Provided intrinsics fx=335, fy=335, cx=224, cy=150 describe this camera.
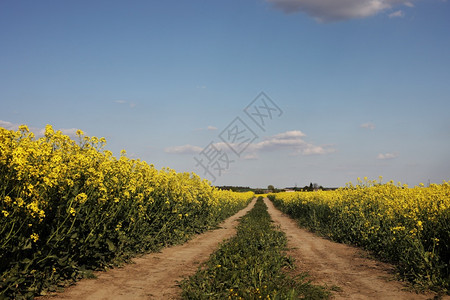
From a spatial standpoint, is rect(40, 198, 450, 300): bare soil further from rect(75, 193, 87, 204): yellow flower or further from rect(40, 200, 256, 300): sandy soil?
rect(75, 193, 87, 204): yellow flower

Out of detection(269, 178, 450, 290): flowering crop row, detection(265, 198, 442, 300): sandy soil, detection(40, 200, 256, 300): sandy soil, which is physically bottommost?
detection(40, 200, 256, 300): sandy soil

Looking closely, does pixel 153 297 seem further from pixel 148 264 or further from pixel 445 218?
pixel 445 218

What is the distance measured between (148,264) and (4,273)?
15.7ft

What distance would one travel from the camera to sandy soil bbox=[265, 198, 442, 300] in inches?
293

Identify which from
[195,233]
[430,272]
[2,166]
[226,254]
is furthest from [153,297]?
[195,233]

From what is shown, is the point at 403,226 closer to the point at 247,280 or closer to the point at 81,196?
the point at 247,280

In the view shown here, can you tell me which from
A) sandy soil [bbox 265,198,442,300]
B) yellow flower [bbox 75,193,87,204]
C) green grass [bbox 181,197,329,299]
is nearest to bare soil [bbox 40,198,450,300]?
sandy soil [bbox 265,198,442,300]

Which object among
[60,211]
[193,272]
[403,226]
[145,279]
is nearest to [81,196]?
[60,211]

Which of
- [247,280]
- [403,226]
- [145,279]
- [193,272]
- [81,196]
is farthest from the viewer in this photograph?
[403,226]

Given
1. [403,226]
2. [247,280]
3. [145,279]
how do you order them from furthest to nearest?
[403,226]
[145,279]
[247,280]

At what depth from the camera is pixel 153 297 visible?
23.0ft

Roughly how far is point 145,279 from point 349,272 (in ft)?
18.5

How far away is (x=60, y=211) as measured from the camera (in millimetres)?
7160

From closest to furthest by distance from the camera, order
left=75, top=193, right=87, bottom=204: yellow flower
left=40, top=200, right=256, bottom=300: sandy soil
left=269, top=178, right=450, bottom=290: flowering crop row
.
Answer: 1. left=75, top=193, right=87, bottom=204: yellow flower
2. left=40, top=200, right=256, bottom=300: sandy soil
3. left=269, top=178, right=450, bottom=290: flowering crop row
